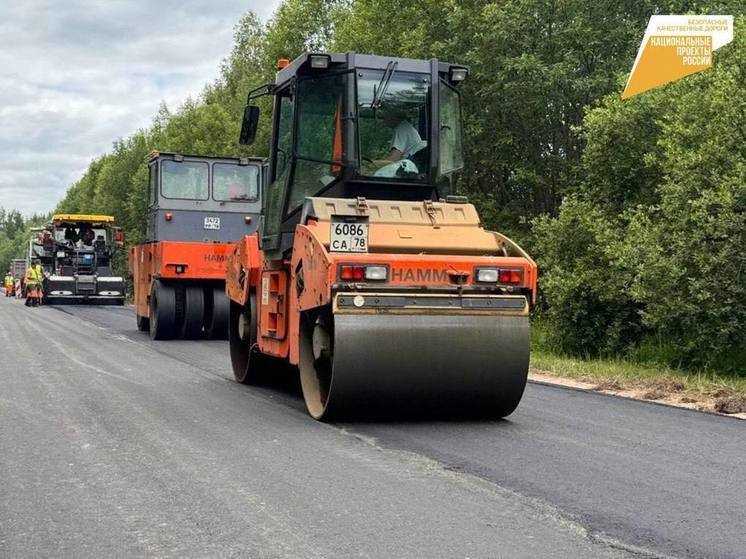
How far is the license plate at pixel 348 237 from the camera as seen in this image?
780cm

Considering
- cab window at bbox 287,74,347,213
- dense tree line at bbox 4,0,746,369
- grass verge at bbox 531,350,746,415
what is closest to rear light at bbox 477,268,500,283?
cab window at bbox 287,74,347,213

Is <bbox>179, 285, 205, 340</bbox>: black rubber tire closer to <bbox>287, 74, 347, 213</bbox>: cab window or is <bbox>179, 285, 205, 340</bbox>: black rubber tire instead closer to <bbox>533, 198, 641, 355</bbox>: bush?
<bbox>533, 198, 641, 355</bbox>: bush

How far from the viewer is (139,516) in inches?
199

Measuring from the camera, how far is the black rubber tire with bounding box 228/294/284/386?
1049 centimetres

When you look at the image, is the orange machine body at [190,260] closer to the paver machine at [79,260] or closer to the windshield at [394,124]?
the windshield at [394,124]

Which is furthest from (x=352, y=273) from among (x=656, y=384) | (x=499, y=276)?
(x=656, y=384)

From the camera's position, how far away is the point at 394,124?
8.84 meters

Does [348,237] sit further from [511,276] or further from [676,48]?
[676,48]

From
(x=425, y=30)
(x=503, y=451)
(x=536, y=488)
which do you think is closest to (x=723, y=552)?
(x=536, y=488)

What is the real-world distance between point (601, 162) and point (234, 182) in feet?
21.9

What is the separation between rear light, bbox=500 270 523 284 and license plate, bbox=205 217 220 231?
37.7ft

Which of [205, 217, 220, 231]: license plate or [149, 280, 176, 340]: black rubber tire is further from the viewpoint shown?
[205, 217, 220, 231]: license plate

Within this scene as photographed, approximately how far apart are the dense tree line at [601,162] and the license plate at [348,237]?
6.82 m

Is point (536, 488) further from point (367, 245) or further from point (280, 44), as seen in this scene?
point (280, 44)
